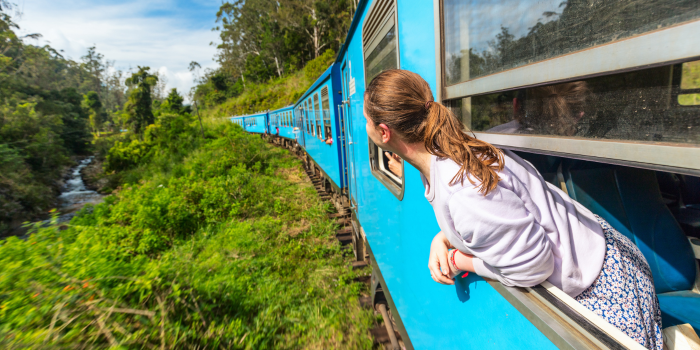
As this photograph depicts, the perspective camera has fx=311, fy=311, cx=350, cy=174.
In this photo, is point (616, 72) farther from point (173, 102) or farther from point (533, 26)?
point (173, 102)

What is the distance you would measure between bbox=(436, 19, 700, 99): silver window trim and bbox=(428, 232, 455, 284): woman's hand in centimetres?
64

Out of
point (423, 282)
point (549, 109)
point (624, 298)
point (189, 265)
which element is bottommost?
point (189, 265)

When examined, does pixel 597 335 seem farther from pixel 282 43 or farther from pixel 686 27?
pixel 282 43

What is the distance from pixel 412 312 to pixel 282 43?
44016 millimetres

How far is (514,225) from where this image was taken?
2.78 feet

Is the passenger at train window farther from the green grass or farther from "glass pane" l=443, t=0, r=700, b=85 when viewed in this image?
the green grass

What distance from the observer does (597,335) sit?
734 millimetres

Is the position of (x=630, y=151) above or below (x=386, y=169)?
above

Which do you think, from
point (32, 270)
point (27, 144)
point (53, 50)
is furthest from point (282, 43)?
point (53, 50)

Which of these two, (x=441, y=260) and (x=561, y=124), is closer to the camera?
(x=561, y=124)

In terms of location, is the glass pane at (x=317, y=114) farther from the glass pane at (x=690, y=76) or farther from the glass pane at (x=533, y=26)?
the glass pane at (x=690, y=76)

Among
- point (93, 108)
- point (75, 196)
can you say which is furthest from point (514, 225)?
point (93, 108)

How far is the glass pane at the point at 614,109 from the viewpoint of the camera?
54 centimetres

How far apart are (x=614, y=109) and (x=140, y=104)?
49.7m
